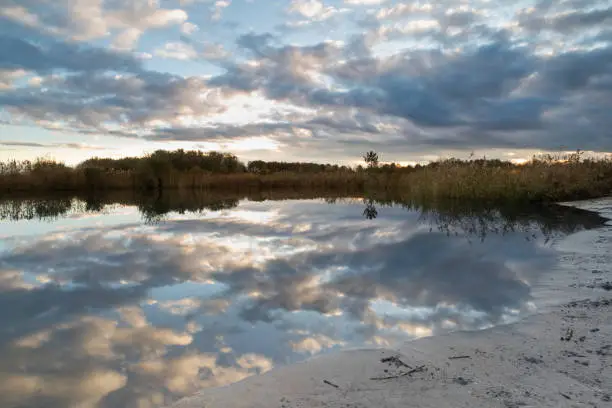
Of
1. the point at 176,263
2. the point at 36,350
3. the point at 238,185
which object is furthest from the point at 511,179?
the point at 238,185

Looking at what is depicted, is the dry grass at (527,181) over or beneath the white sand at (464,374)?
over

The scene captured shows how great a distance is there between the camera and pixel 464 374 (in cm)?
238

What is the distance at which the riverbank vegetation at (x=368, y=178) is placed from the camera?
15570mm

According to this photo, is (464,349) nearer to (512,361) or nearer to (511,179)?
(512,361)

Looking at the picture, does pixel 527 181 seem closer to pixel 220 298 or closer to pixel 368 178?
pixel 220 298

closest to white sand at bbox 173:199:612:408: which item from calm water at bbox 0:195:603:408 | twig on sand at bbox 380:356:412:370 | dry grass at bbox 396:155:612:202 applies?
twig on sand at bbox 380:356:412:370

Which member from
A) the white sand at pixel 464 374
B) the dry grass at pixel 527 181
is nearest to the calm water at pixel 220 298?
the white sand at pixel 464 374

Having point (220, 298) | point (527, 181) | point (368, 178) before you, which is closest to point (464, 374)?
point (220, 298)

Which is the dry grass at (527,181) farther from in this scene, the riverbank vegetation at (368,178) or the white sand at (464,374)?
the white sand at (464,374)

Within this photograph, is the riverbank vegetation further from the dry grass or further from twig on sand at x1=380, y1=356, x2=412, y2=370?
twig on sand at x1=380, y1=356, x2=412, y2=370

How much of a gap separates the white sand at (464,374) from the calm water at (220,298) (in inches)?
9.4

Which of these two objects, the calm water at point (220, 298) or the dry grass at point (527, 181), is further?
the dry grass at point (527, 181)

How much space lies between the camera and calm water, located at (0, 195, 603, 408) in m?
2.68

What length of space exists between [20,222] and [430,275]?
1023 centimetres
